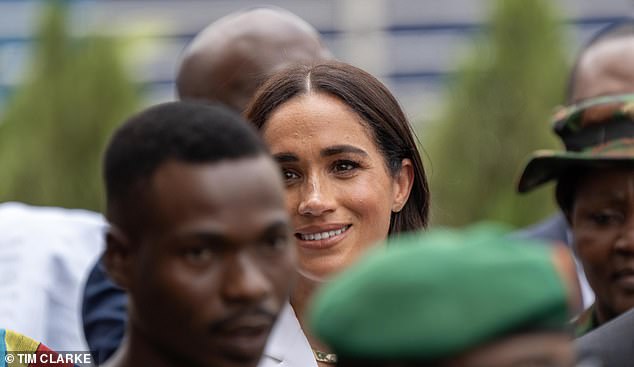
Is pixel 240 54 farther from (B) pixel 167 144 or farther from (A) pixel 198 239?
(A) pixel 198 239

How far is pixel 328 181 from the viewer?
3703mm

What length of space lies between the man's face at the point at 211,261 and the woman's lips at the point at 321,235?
1.24m

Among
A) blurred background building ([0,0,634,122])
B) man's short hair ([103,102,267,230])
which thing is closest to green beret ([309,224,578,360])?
man's short hair ([103,102,267,230])

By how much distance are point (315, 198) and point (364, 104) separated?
374 mm

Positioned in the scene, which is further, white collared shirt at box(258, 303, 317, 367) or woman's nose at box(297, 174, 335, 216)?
woman's nose at box(297, 174, 335, 216)

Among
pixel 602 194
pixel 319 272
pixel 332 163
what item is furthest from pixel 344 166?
pixel 602 194

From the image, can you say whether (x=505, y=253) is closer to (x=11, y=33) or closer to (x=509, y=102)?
(x=509, y=102)

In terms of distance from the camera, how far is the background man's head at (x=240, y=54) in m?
5.03

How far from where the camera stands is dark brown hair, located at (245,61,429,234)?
3889 mm

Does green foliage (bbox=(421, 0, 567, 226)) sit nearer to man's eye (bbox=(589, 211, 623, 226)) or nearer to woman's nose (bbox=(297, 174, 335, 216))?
man's eye (bbox=(589, 211, 623, 226))

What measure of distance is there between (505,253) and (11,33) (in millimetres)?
59008

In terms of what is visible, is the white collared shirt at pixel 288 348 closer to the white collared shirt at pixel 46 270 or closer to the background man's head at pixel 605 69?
the white collared shirt at pixel 46 270

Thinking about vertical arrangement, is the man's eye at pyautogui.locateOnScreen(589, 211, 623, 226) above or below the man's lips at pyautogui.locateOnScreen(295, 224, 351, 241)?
above

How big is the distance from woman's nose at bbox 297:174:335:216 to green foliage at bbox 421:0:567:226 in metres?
10.6
